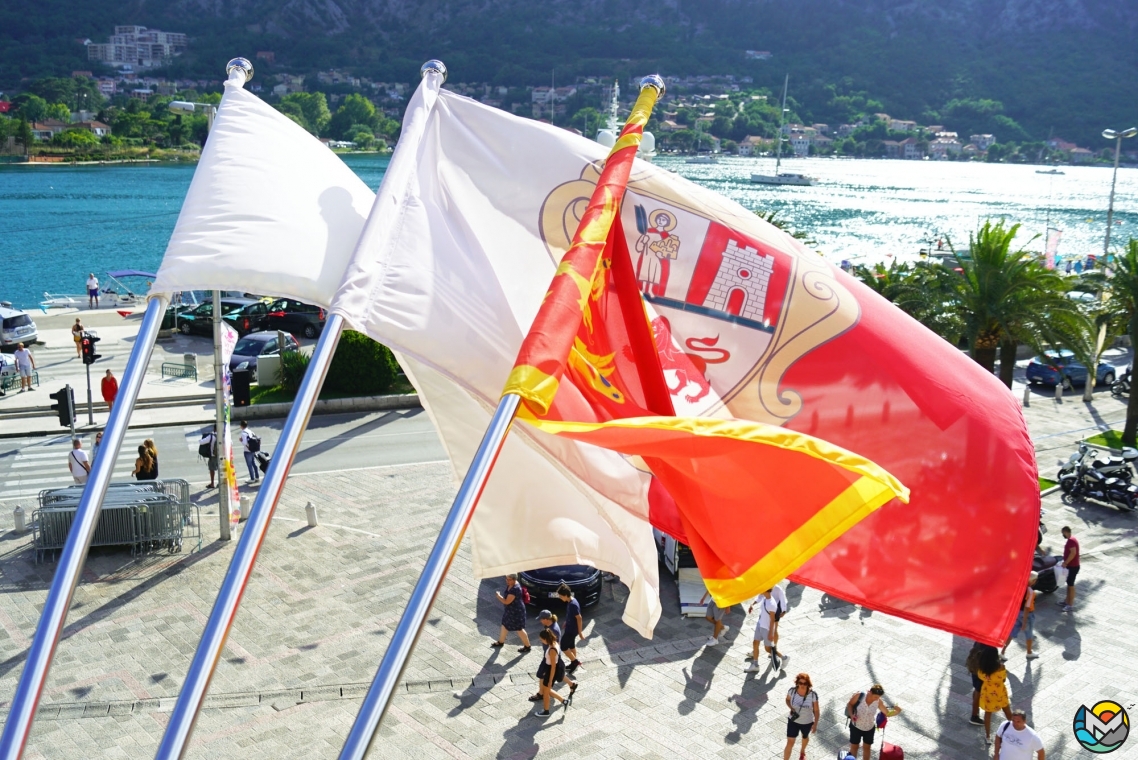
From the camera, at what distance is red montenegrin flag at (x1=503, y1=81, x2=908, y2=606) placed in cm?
462

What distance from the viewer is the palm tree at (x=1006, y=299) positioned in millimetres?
24578

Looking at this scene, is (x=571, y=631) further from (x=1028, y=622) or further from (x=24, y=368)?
(x=24, y=368)

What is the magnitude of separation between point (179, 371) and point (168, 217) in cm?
9111

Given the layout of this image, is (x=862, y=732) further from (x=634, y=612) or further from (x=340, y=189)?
(x=340, y=189)

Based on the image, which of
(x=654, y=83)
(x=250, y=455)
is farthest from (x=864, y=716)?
(x=250, y=455)

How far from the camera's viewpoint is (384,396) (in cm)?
3000

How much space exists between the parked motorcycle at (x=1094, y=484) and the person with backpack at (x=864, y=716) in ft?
39.7

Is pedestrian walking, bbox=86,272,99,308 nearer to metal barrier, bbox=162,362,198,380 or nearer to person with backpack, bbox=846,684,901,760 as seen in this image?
metal barrier, bbox=162,362,198,380

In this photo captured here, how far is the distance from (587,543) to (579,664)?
29.7ft

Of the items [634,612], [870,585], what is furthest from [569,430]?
[870,585]

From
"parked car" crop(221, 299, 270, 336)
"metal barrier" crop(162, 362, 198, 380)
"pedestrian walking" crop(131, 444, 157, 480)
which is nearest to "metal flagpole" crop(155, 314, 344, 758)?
"pedestrian walking" crop(131, 444, 157, 480)

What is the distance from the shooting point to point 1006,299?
24.5 metres

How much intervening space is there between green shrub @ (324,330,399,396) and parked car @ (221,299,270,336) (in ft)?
30.9

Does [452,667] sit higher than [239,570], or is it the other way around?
[239,570]
